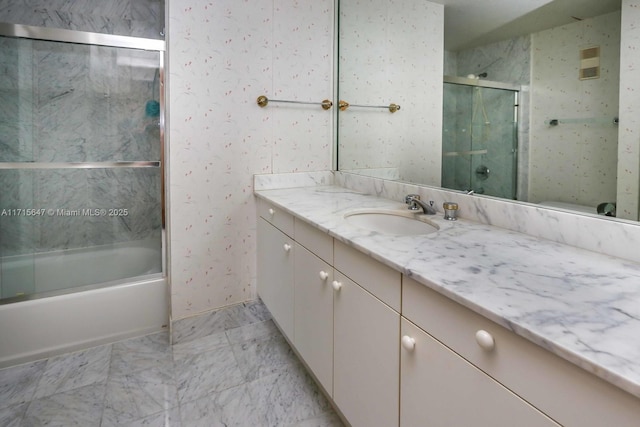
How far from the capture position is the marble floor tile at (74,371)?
1.68m

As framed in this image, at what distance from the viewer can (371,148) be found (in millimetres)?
2145

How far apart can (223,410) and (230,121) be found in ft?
4.69

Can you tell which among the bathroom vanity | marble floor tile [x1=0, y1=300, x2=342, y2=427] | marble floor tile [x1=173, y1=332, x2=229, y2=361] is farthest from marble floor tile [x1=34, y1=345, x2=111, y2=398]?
the bathroom vanity

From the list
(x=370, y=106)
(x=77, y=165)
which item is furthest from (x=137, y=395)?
(x=370, y=106)

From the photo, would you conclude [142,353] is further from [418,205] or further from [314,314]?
[418,205]

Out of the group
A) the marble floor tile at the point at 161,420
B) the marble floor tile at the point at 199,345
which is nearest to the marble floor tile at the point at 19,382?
the marble floor tile at the point at 161,420

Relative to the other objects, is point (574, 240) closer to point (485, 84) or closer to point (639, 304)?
point (639, 304)

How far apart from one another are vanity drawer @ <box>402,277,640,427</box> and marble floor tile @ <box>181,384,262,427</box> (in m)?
1.00

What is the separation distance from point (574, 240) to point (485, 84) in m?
0.63

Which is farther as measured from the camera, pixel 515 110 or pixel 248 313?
pixel 248 313

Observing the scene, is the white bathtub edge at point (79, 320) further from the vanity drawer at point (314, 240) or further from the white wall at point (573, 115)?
the white wall at point (573, 115)

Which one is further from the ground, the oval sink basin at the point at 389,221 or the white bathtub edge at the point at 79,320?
the oval sink basin at the point at 389,221

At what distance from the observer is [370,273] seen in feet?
3.56

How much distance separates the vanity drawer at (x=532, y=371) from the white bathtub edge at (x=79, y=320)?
173cm
